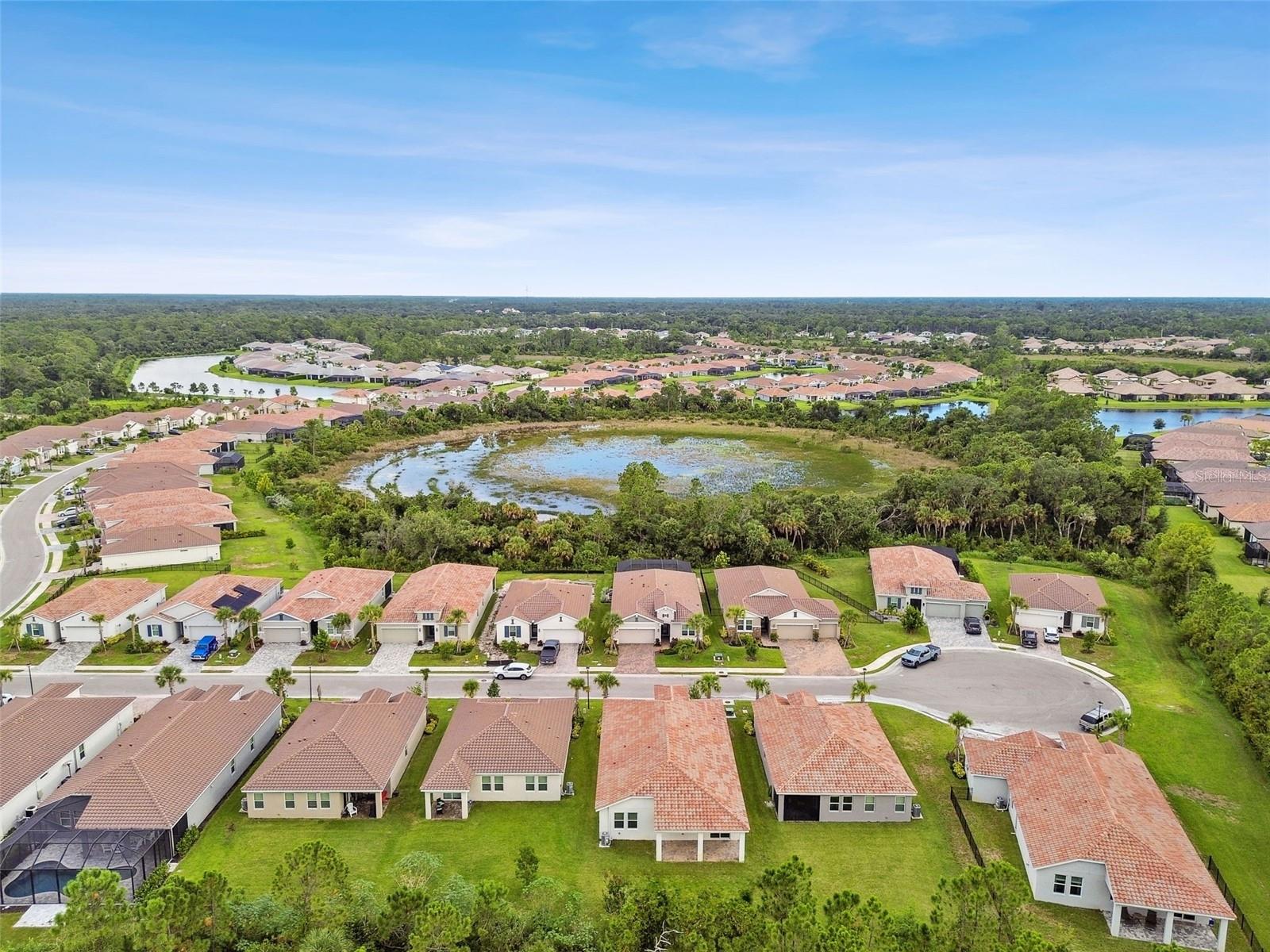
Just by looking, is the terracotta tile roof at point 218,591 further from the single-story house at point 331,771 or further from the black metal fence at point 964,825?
the black metal fence at point 964,825

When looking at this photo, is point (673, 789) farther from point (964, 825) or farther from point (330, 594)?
point (330, 594)

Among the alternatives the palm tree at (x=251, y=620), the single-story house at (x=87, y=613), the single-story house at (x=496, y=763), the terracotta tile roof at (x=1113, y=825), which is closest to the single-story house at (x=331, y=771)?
the single-story house at (x=496, y=763)

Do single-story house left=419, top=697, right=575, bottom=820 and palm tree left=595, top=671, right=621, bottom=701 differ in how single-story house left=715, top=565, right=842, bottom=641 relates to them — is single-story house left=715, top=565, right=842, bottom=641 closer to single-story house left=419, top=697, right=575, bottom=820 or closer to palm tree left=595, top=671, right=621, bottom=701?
palm tree left=595, top=671, right=621, bottom=701

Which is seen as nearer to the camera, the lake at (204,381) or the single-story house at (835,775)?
the single-story house at (835,775)

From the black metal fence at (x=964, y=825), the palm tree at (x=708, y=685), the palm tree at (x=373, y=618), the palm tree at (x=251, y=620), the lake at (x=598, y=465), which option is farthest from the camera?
the lake at (x=598, y=465)

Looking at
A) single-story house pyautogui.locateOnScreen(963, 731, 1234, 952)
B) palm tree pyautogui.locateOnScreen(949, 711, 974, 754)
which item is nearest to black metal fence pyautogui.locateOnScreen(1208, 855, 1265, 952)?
single-story house pyautogui.locateOnScreen(963, 731, 1234, 952)
